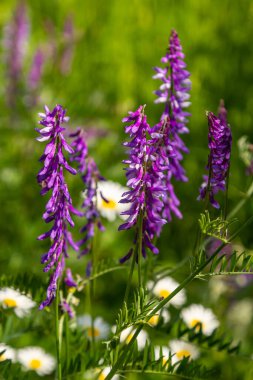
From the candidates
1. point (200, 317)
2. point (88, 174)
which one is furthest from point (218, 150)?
point (200, 317)

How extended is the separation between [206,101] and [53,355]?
289cm

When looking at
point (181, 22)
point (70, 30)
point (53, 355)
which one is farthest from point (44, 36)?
point (53, 355)

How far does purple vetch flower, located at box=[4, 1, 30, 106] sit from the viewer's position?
Answer: 4848 mm

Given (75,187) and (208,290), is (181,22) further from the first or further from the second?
(208,290)

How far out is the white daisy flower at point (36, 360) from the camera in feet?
10.00

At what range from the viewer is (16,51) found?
192 inches

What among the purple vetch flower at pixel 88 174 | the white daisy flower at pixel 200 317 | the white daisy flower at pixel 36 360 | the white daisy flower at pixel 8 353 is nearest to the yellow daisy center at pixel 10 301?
the white daisy flower at pixel 8 353

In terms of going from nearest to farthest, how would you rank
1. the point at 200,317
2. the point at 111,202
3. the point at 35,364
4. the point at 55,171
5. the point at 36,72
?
the point at 55,171
the point at 35,364
the point at 200,317
the point at 111,202
the point at 36,72

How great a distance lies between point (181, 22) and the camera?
6.59m

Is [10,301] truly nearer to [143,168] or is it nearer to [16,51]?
[143,168]

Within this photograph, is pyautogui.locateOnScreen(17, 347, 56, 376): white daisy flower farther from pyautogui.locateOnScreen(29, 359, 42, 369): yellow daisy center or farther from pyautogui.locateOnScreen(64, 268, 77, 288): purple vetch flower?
pyautogui.locateOnScreen(64, 268, 77, 288): purple vetch flower

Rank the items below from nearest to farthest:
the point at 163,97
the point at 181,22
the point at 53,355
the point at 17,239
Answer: the point at 163,97 → the point at 53,355 → the point at 17,239 → the point at 181,22

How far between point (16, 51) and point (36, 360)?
2.57 meters

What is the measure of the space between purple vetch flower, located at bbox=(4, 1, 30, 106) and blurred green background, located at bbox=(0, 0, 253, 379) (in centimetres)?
10
